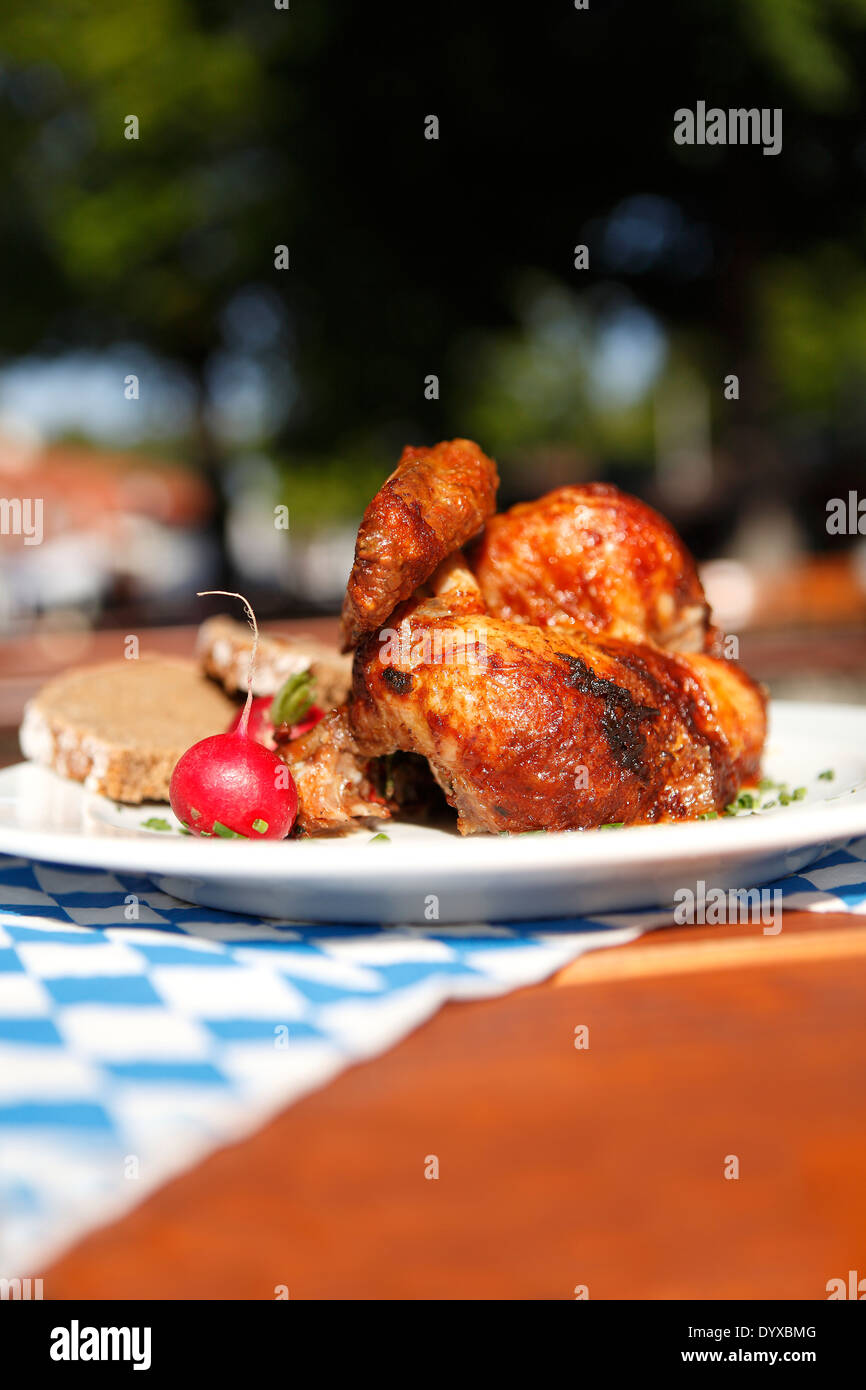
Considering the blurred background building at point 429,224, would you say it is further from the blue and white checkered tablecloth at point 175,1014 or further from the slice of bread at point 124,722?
the blue and white checkered tablecloth at point 175,1014

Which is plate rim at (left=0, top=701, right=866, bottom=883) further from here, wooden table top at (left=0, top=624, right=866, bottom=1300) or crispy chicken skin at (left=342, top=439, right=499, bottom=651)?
crispy chicken skin at (left=342, top=439, right=499, bottom=651)

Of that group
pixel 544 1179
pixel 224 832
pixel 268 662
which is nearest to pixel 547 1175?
pixel 544 1179

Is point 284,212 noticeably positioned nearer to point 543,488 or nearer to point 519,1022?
point 543,488

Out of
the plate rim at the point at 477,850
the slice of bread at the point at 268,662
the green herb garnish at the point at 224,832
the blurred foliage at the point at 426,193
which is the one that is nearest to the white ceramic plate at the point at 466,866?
the plate rim at the point at 477,850

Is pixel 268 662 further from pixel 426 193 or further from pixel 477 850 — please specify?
pixel 426 193

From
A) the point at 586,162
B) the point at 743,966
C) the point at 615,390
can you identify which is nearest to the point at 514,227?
the point at 586,162

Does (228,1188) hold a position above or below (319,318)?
below
